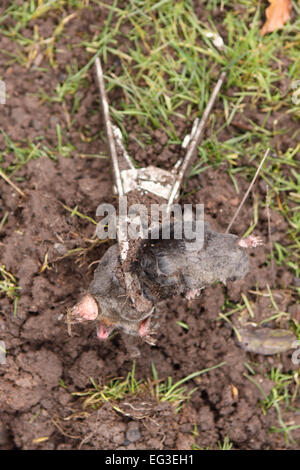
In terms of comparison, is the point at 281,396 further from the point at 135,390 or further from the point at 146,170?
the point at 146,170

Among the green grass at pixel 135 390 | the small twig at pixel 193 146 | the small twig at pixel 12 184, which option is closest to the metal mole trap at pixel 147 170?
the small twig at pixel 193 146

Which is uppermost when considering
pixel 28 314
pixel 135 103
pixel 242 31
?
pixel 242 31

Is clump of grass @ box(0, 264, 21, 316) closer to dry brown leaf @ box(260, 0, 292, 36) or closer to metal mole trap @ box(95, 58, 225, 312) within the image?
metal mole trap @ box(95, 58, 225, 312)

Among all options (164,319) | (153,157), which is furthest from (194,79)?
(164,319)

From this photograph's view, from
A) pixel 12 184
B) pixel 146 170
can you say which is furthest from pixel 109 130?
pixel 12 184

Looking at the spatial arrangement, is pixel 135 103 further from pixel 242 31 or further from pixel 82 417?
pixel 82 417

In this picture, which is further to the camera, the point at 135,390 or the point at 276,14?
the point at 276,14

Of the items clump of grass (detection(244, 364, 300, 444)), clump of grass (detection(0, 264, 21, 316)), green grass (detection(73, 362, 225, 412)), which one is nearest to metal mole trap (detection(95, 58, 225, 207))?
clump of grass (detection(0, 264, 21, 316))
